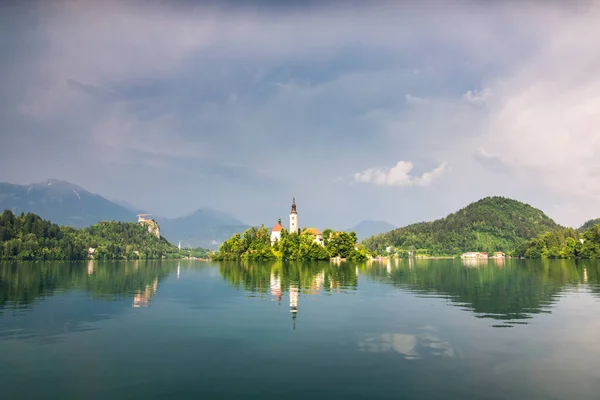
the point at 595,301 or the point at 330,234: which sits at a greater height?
the point at 330,234

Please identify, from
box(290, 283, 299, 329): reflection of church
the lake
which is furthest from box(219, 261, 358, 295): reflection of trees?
the lake

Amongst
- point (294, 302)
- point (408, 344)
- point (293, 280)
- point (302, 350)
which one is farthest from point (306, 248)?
point (302, 350)

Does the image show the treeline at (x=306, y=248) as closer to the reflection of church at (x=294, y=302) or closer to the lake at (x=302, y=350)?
the reflection of church at (x=294, y=302)

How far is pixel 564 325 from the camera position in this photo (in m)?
27.8

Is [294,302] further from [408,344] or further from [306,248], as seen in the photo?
[306,248]

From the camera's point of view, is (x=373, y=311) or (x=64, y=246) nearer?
(x=373, y=311)

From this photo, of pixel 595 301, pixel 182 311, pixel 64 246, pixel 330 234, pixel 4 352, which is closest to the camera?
pixel 4 352

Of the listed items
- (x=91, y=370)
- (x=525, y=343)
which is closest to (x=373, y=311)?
(x=525, y=343)

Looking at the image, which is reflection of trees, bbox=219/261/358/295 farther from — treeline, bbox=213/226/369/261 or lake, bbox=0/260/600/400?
treeline, bbox=213/226/369/261

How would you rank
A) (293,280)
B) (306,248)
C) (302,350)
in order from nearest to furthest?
(302,350) < (293,280) < (306,248)

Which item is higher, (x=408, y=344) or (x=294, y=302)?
(x=294, y=302)

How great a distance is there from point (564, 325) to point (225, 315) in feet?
79.1

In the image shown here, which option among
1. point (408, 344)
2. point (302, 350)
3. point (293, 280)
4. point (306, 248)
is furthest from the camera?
point (306, 248)

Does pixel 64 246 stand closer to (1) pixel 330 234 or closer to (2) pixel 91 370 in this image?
(1) pixel 330 234
